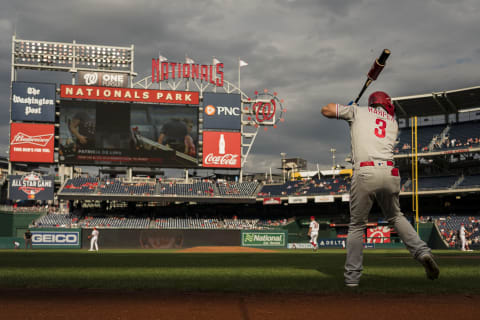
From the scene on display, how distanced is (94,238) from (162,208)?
14.4 meters

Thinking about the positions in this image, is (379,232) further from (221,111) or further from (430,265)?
(430,265)

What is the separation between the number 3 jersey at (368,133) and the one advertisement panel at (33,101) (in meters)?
36.7

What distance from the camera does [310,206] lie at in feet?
137

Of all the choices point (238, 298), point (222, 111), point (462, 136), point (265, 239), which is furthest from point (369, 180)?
point (222, 111)

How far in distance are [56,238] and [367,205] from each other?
108 feet

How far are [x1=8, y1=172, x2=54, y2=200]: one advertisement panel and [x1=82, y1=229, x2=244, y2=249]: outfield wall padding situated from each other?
6325mm

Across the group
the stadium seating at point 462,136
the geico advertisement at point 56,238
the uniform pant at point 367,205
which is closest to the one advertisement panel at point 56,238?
the geico advertisement at point 56,238

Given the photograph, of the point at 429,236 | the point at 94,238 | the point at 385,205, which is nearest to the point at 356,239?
the point at 385,205

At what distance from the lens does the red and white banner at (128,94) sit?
38688mm

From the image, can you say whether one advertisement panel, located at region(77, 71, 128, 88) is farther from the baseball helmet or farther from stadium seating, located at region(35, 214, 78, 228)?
the baseball helmet

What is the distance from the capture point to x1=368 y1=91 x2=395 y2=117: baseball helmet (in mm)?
5395

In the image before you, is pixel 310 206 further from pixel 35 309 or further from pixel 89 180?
pixel 35 309

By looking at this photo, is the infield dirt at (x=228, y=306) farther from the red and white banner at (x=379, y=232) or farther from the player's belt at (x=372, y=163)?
the red and white banner at (x=379, y=232)

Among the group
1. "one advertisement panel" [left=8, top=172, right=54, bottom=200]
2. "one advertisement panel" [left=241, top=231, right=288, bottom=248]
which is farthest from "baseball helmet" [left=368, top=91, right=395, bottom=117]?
"one advertisement panel" [left=8, top=172, right=54, bottom=200]
